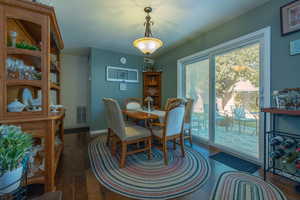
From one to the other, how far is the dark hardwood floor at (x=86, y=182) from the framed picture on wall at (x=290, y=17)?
193cm

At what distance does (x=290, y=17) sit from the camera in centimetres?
162

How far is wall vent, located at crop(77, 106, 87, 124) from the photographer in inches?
172

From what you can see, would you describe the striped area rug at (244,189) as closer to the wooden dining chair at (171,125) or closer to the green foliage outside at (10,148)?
the wooden dining chair at (171,125)

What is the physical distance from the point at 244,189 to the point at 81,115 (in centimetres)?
458

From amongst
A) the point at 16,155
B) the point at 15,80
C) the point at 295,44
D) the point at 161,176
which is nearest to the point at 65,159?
the point at 15,80

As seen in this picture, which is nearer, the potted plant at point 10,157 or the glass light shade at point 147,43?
the potted plant at point 10,157

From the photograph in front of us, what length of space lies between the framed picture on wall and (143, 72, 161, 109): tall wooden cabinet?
117 inches

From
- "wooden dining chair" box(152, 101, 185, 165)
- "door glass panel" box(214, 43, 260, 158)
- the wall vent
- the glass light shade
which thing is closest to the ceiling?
the glass light shade

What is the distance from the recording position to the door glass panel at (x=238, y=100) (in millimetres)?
2104

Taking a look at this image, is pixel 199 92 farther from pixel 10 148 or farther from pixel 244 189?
pixel 10 148

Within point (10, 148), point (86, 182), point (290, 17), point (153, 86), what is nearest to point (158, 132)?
point (86, 182)

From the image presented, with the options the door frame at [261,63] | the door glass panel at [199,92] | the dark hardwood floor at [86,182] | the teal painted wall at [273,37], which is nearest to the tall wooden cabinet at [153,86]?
the door glass panel at [199,92]

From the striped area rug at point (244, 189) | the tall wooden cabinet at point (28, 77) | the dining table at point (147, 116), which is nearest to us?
the tall wooden cabinet at point (28, 77)

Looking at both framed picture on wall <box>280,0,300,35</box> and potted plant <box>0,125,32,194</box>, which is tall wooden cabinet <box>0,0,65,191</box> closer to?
potted plant <box>0,125,32,194</box>
